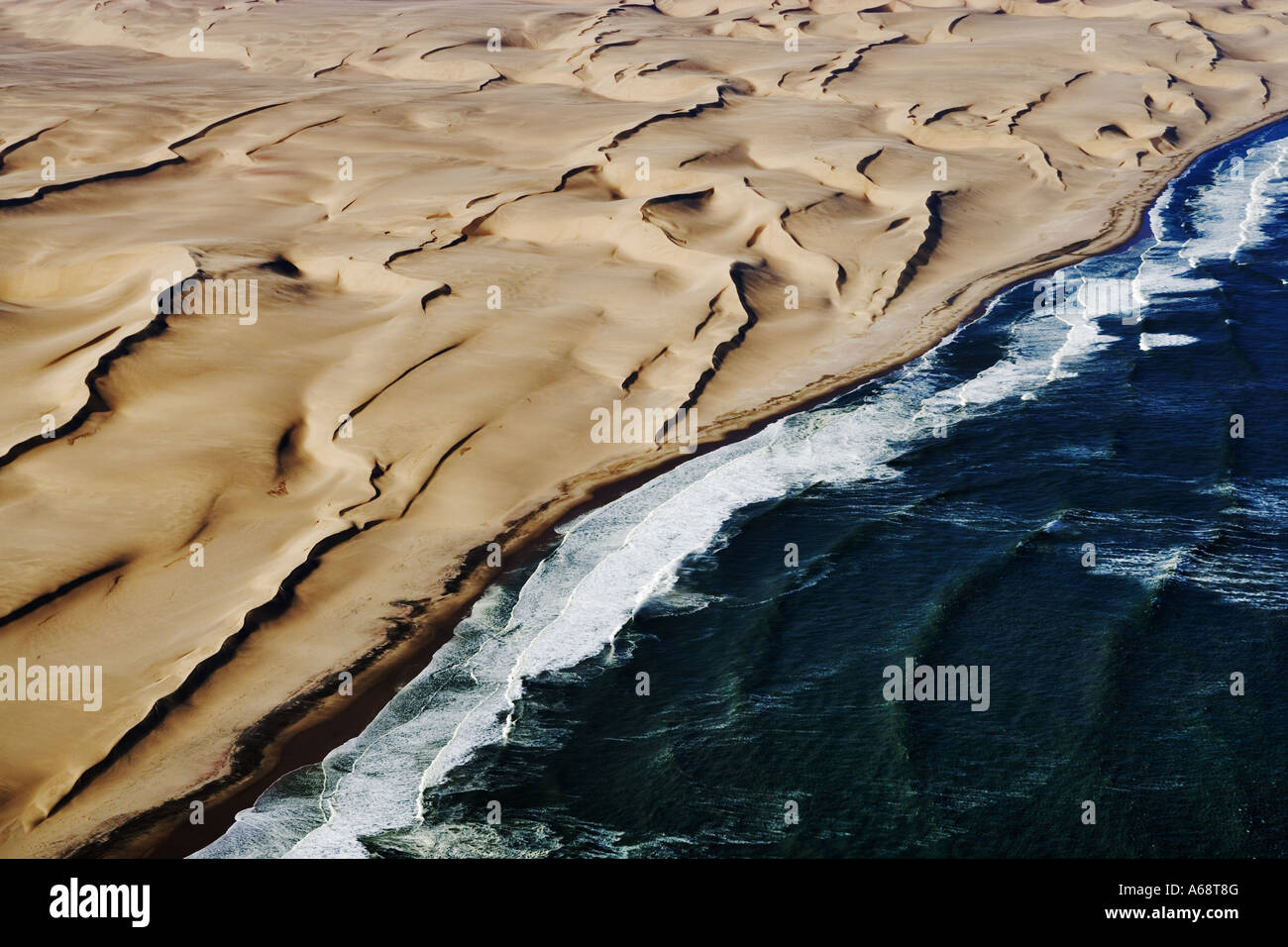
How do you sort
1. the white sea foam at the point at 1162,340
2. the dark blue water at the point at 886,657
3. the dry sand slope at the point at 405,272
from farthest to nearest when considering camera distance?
the white sea foam at the point at 1162,340
the dry sand slope at the point at 405,272
the dark blue water at the point at 886,657

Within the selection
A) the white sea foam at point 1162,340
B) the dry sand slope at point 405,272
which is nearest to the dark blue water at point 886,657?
the dry sand slope at point 405,272

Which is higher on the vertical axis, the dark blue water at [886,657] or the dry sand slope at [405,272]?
the dry sand slope at [405,272]

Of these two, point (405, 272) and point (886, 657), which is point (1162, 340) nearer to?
point (886, 657)

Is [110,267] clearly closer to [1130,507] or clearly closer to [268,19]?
[1130,507]

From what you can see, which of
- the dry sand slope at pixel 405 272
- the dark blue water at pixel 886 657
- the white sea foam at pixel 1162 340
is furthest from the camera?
the white sea foam at pixel 1162 340

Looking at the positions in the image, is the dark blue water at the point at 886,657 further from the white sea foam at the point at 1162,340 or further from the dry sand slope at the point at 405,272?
the white sea foam at the point at 1162,340
